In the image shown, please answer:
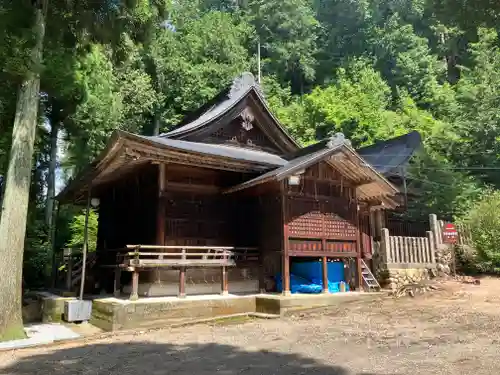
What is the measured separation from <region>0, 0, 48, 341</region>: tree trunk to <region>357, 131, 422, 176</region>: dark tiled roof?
15.6 m

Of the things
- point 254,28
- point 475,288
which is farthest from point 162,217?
point 254,28

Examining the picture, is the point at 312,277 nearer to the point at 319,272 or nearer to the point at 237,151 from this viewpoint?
the point at 319,272

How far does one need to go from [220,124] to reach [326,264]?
628 centimetres

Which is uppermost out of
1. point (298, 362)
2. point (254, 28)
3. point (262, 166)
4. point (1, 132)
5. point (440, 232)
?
point (254, 28)

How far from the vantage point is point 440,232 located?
54.4 ft

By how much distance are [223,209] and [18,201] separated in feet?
20.3

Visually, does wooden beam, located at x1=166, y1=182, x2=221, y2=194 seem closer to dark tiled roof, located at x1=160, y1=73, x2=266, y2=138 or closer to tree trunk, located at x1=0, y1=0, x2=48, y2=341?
dark tiled roof, located at x1=160, y1=73, x2=266, y2=138

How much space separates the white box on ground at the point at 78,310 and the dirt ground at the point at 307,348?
2744 millimetres

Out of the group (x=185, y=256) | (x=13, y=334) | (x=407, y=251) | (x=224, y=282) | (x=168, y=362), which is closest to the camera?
(x=168, y=362)

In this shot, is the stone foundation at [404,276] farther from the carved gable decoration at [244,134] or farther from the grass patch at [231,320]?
the carved gable decoration at [244,134]

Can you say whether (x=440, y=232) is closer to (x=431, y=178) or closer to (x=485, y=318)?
(x=431, y=178)

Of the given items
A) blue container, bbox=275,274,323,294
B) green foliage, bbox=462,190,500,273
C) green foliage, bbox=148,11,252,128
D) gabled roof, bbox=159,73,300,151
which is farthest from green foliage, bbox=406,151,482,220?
green foliage, bbox=148,11,252,128

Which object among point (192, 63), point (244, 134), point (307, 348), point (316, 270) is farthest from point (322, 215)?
point (192, 63)

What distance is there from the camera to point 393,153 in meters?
23.2
